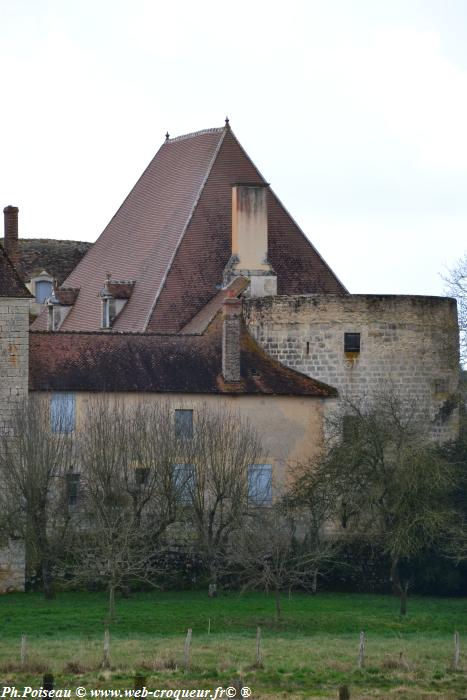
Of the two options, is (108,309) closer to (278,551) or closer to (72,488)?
(72,488)

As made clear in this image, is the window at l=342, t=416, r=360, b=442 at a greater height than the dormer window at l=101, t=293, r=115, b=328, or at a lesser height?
lesser

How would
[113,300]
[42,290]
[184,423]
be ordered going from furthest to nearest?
[42,290] < [113,300] < [184,423]

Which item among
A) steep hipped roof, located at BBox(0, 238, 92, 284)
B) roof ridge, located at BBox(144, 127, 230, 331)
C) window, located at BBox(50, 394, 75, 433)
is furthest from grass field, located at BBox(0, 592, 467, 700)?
steep hipped roof, located at BBox(0, 238, 92, 284)

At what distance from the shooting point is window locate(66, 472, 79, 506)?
5622 cm

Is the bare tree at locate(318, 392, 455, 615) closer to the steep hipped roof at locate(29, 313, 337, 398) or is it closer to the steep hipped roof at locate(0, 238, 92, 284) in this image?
the steep hipped roof at locate(29, 313, 337, 398)

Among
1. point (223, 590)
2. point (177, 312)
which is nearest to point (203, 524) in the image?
point (223, 590)

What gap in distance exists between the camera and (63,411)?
189 feet

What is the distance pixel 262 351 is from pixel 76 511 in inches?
292

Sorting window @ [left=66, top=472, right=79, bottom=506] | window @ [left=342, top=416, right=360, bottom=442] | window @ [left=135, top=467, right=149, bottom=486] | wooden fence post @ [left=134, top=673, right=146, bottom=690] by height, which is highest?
window @ [left=342, top=416, right=360, bottom=442]

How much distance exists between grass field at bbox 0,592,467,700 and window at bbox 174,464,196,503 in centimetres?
231

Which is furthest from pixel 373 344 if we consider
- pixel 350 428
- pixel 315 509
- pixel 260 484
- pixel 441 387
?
pixel 315 509

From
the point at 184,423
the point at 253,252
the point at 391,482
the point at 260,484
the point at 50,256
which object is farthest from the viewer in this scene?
the point at 50,256

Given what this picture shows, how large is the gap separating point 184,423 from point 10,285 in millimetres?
5449

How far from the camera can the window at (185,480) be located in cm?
5634
